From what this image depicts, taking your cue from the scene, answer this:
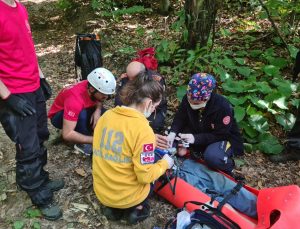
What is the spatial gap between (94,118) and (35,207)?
1.22 meters

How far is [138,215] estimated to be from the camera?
3076mm

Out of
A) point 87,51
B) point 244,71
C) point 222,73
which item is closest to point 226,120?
point 222,73

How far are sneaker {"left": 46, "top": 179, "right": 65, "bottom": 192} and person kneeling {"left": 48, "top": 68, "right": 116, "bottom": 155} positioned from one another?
0.53 metres

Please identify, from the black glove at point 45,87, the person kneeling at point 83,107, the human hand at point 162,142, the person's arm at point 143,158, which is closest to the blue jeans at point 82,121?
the person kneeling at point 83,107

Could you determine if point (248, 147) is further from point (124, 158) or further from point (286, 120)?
point (124, 158)

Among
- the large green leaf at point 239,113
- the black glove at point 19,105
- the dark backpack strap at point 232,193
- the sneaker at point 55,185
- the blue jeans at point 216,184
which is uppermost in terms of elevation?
the black glove at point 19,105

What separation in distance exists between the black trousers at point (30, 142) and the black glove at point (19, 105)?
60 mm

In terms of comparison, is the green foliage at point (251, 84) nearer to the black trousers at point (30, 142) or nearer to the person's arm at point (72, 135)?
the person's arm at point (72, 135)

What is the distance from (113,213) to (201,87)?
1.49m

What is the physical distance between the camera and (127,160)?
2.69m

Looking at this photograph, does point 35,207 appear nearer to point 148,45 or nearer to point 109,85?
point 109,85

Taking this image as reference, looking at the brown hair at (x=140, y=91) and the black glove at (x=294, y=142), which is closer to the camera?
the brown hair at (x=140, y=91)

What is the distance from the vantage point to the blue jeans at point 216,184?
308 cm

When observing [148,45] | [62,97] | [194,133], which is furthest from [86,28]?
[194,133]
